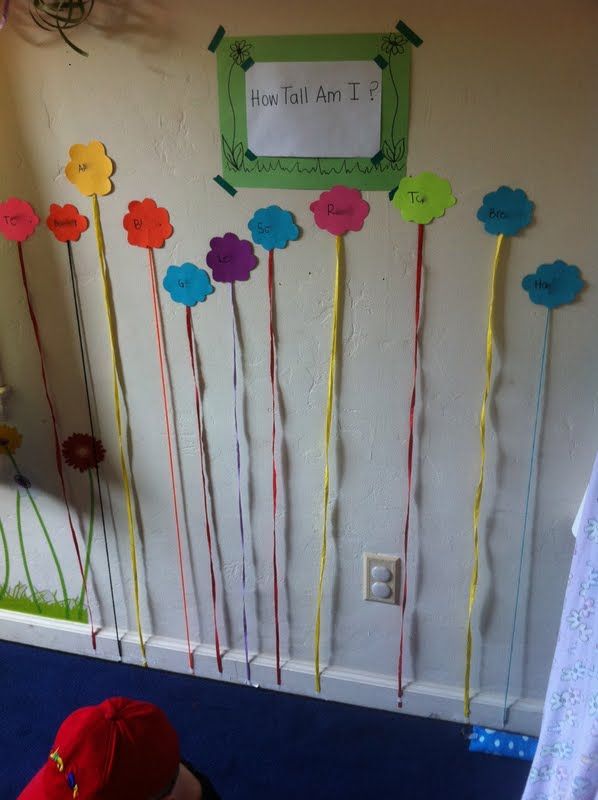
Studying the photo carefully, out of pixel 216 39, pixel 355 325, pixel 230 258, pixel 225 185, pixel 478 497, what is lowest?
pixel 478 497

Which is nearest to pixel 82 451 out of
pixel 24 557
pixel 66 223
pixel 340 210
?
pixel 24 557

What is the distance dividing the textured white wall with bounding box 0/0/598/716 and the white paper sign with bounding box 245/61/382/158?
0.19 feet

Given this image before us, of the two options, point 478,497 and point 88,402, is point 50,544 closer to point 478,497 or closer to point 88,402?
point 88,402

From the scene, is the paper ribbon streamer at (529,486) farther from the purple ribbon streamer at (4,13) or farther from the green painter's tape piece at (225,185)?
the purple ribbon streamer at (4,13)

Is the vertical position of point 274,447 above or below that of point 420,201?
below

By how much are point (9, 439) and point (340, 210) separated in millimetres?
842

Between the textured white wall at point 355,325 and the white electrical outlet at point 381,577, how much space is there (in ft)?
0.08

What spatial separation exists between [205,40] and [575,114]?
1.85 ft

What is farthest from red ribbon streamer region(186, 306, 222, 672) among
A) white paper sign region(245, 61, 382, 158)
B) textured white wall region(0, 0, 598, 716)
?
white paper sign region(245, 61, 382, 158)

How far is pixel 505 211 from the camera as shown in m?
1.05

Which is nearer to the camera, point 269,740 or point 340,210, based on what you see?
point 340,210

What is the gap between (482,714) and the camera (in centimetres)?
141

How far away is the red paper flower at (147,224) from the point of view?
119 cm

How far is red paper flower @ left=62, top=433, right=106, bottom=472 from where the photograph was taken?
1.40 metres
